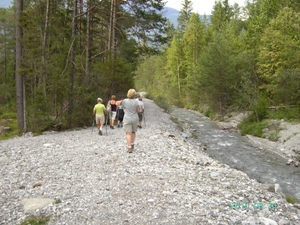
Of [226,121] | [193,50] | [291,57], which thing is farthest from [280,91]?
[193,50]

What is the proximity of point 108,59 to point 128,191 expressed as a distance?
1534 centimetres

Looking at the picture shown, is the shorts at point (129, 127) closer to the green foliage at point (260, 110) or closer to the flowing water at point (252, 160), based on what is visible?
the flowing water at point (252, 160)

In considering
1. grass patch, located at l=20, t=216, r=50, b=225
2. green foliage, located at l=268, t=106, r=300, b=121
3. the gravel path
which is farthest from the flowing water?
grass patch, located at l=20, t=216, r=50, b=225

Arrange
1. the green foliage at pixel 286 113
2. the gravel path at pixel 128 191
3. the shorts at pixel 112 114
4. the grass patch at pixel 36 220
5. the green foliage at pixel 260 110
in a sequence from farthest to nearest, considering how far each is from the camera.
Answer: the green foliage at pixel 260 110 < the green foliage at pixel 286 113 < the shorts at pixel 112 114 < the gravel path at pixel 128 191 < the grass patch at pixel 36 220

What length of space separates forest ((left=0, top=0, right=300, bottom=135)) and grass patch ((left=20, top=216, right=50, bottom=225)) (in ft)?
34.2

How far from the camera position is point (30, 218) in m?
5.26

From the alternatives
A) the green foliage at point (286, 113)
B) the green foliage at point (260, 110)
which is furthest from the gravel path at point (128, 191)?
the green foliage at point (260, 110)

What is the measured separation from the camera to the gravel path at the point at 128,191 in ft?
17.9

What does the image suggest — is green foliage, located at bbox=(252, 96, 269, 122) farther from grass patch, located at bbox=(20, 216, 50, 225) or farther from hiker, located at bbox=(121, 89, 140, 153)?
grass patch, located at bbox=(20, 216, 50, 225)

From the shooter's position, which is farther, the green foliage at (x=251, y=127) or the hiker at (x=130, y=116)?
the green foliage at (x=251, y=127)

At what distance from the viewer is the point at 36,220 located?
17.1 feet

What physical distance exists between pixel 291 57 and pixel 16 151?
75.3ft

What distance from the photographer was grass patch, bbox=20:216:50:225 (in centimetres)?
512

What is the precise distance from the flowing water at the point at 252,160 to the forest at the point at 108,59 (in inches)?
228
